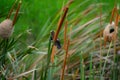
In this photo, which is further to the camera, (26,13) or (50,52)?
(26,13)

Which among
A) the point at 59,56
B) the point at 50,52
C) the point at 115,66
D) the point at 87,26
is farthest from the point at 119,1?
the point at 50,52

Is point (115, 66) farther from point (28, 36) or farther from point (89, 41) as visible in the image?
point (28, 36)

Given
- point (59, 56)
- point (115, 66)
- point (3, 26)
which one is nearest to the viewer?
point (3, 26)

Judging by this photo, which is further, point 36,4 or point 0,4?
point 36,4

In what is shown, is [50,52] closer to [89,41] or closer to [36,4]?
[89,41]

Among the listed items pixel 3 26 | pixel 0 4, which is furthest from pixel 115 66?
pixel 0 4

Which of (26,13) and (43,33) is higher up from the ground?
(26,13)

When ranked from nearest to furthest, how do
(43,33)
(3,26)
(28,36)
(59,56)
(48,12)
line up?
1. (3,26)
2. (59,56)
3. (43,33)
4. (28,36)
5. (48,12)

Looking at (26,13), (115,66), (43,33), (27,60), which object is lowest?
(115,66)

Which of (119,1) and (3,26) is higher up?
(119,1)
